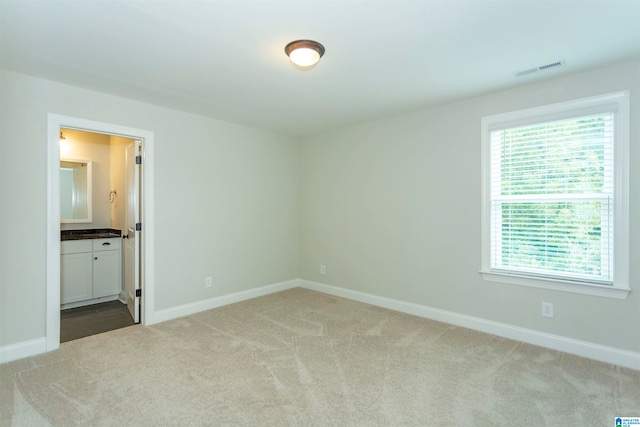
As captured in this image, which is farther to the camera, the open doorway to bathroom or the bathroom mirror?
the bathroom mirror

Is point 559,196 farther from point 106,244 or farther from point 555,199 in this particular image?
point 106,244

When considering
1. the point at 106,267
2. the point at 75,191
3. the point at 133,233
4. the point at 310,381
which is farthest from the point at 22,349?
the point at 75,191

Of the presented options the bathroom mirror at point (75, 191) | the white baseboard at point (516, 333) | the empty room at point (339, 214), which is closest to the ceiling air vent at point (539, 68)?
the empty room at point (339, 214)

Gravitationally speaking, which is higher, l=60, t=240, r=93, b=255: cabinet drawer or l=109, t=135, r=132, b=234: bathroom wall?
l=109, t=135, r=132, b=234: bathroom wall

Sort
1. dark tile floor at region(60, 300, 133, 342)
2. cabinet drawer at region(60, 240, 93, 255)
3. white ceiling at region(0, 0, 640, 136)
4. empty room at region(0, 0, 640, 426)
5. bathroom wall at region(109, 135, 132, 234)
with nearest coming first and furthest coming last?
white ceiling at region(0, 0, 640, 136)
empty room at region(0, 0, 640, 426)
dark tile floor at region(60, 300, 133, 342)
cabinet drawer at region(60, 240, 93, 255)
bathroom wall at region(109, 135, 132, 234)

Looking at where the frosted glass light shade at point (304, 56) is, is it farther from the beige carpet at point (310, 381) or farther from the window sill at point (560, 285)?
the window sill at point (560, 285)

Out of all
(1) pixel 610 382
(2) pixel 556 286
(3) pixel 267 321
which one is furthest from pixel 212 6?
(1) pixel 610 382

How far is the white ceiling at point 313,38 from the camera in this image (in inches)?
75.0

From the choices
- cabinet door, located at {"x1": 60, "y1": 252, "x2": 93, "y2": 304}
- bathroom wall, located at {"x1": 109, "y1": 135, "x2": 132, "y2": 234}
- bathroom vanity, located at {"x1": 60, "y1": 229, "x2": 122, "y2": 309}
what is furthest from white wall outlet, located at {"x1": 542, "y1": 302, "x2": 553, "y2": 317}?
cabinet door, located at {"x1": 60, "y1": 252, "x2": 93, "y2": 304}

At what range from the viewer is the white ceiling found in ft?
6.25

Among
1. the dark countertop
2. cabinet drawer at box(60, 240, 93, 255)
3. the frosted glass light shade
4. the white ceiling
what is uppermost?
the white ceiling

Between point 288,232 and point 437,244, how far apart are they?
7.91ft

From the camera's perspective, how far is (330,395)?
87.0 inches

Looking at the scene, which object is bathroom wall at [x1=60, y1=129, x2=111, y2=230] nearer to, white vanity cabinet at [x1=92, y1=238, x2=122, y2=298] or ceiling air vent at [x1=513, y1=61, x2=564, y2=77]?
white vanity cabinet at [x1=92, y1=238, x2=122, y2=298]
